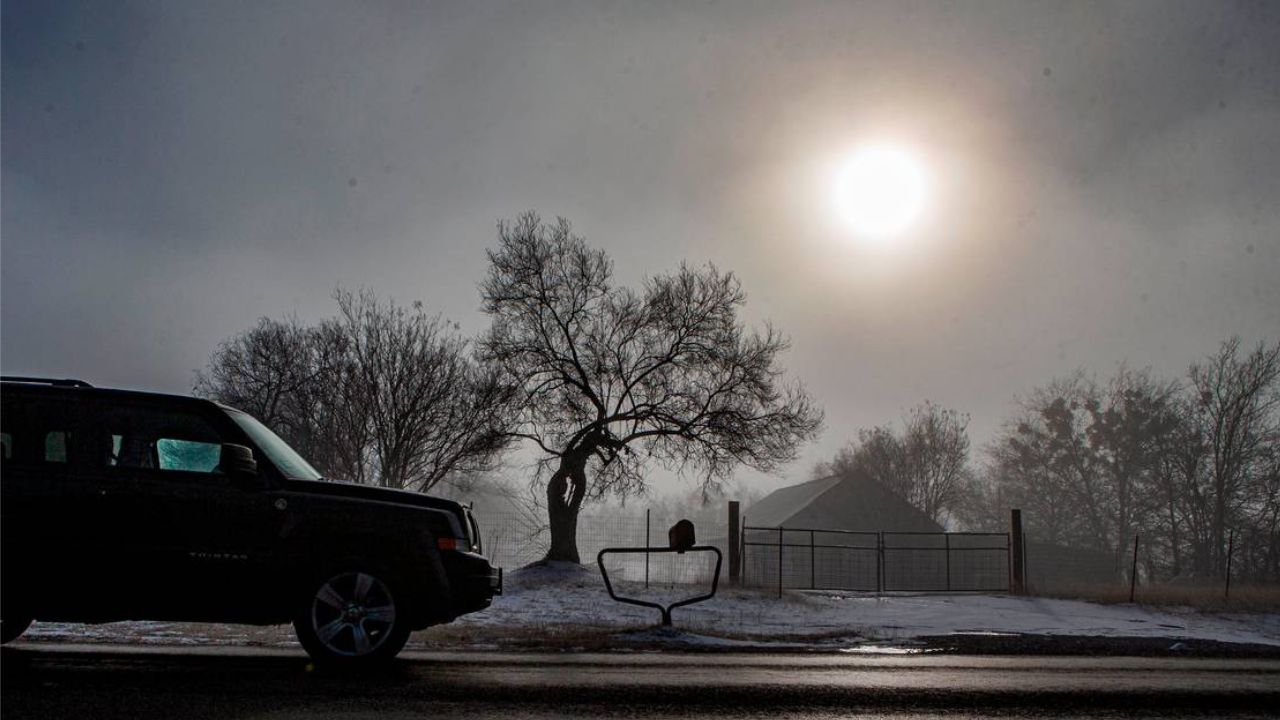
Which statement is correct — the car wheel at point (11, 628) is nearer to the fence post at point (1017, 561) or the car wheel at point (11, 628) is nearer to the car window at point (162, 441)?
the car window at point (162, 441)

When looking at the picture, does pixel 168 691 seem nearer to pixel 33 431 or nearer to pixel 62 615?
pixel 62 615

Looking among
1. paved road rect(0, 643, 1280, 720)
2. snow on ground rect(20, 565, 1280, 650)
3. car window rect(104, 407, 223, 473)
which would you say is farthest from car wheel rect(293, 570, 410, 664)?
snow on ground rect(20, 565, 1280, 650)

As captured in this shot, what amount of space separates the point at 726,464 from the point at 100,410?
93.5 feet

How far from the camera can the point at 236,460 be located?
6570 millimetres

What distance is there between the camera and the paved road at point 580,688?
16.6 feet

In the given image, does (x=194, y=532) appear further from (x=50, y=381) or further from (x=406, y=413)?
(x=406, y=413)

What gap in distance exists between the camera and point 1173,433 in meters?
67.2

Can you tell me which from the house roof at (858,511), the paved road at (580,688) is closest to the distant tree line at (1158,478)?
the house roof at (858,511)

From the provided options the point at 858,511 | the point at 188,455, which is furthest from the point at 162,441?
the point at 858,511

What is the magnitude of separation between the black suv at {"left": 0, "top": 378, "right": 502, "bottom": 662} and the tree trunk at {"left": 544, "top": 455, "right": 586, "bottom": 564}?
2641cm

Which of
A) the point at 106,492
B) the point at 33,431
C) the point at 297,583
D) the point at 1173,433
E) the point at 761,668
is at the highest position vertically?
the point at 1173,433

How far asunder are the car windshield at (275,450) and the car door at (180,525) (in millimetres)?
351

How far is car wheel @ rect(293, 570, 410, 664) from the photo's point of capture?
681 centimetres

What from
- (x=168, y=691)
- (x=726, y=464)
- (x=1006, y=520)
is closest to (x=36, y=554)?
(x=168, y=691)
